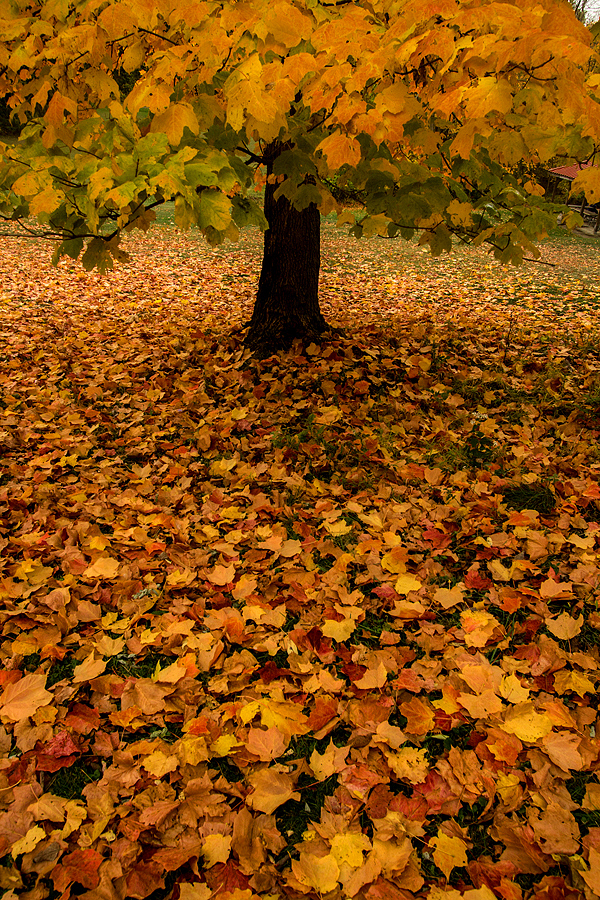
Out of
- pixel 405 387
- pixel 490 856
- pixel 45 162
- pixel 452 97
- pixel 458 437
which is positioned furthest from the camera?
pixel 405 387

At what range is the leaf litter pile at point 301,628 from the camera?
1488mm

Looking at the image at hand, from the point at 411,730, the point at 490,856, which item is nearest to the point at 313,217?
the point at 411,730

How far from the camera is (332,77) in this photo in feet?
6.24

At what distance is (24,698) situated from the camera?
1.91 m

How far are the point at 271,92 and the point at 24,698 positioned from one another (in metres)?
2.33

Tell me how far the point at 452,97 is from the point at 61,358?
4.34 metres

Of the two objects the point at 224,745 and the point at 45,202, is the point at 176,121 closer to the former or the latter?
the point at 45,202

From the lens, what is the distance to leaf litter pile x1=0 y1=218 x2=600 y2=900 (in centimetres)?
149

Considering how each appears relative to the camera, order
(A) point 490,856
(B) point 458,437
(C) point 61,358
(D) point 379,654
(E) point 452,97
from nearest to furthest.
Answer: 1. (A) point 490,856
2. (E) point 452,97
3. (D) point 379,654
4. (B) point 458,437
5. (C) point 61,358

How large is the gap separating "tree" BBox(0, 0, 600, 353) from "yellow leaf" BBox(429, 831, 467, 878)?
2.11 metres

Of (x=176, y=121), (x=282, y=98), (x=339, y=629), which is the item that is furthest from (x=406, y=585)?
(x=176, y=121)

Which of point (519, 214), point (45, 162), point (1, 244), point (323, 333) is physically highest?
point (519, 214)

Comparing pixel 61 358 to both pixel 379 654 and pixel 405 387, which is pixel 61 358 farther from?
pixel 379 654

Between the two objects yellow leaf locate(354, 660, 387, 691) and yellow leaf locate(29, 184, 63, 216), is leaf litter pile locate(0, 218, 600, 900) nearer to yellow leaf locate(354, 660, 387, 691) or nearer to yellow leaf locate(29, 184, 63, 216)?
yellow leaf locate(354, 660, 387, 691)
